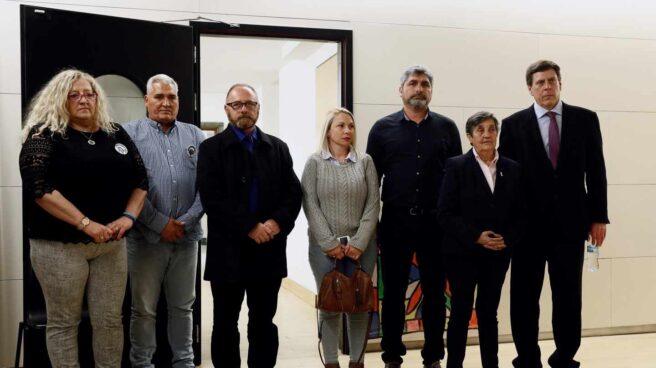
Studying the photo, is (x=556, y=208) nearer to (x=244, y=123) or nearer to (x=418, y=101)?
(x=418, y=101)

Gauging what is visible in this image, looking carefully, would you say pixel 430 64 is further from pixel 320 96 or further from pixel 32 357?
pixel 32 357

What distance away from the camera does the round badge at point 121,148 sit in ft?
8.93

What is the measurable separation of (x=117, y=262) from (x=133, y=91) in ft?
4.18

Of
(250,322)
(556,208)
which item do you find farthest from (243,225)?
(556,208)

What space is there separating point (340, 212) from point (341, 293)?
0.41m

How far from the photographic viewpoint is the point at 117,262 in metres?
2.70

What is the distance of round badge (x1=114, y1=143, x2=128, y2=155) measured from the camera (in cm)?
272

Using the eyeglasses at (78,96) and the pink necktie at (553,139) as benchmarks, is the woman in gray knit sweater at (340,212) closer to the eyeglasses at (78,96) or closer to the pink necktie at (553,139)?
the pink necktie at (553,139)

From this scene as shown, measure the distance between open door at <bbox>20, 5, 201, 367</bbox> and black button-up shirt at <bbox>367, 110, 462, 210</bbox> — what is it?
3.95ft

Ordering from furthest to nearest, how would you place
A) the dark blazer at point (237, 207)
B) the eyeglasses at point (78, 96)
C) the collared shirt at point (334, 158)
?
the collared shirt at point (334, 158), the dark blazer at point (237, 207), the eyeglasses at point (78, 96)

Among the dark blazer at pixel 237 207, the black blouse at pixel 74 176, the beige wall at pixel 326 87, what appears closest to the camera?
the black blouse at pixel 74 176

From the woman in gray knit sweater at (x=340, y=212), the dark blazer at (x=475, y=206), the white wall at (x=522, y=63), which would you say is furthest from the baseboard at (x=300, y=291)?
the dark blazer at (x=475, y=206)

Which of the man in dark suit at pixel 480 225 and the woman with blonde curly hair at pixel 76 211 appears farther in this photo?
the man in dark suit at pixel 480 225

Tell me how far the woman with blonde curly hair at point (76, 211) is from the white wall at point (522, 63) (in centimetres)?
119
